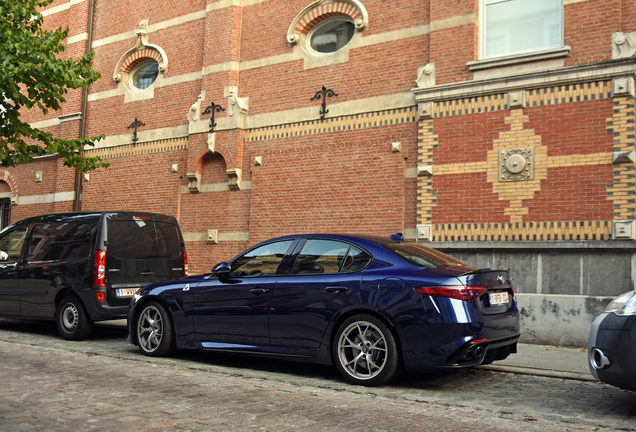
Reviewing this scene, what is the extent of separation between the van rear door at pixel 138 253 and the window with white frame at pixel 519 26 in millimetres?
6278

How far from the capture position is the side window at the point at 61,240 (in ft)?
28.7

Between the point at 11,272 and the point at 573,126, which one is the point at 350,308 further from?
the point at 11,272

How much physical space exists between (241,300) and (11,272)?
16.7ft

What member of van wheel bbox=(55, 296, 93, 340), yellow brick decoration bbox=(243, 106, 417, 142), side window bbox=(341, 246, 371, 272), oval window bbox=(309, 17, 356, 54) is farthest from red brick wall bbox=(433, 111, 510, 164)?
van wheel bbox=(55, 296, 93, 340)

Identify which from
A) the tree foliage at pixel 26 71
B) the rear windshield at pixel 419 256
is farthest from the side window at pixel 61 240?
the rear windshield at pixel 419 256

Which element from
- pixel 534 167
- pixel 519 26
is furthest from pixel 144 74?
pixel 534 167

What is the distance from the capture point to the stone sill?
370 inches

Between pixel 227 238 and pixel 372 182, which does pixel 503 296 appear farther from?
pixel 227 238

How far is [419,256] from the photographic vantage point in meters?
5.97

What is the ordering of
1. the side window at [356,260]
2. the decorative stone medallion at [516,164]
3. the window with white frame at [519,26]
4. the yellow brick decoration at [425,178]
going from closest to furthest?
1. the side window at [356,260]
2. the decorative stone medallion at [516,164]
3. the window with white frame at [519,26]
4. the yellow brick decoration at [425,178]

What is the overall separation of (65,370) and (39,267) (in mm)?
3495

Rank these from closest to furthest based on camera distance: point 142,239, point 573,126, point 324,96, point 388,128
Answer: point 142,239, point 573,126, point 388,128, point 324,96

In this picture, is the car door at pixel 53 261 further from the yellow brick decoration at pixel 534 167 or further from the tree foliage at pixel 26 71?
the yellow brick decoration at pixel 534 167

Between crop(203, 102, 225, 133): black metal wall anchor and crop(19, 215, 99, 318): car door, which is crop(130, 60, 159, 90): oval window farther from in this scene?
crop(19, 215, 99, 318): car door
